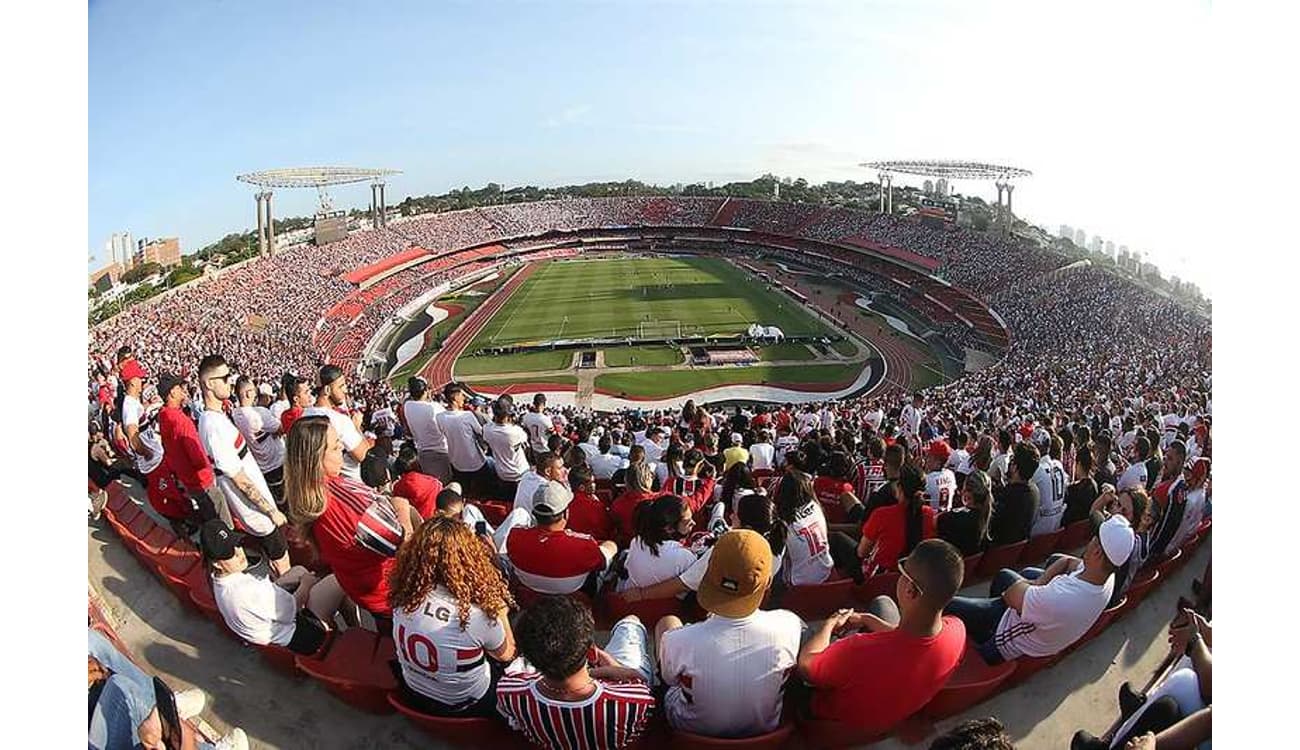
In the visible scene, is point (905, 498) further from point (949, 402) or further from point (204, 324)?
point (204, 324)

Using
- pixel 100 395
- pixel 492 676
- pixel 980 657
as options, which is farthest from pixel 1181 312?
pixel 100 395

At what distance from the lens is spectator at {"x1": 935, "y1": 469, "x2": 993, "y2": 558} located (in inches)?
169

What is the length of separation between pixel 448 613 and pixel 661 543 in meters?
1.28

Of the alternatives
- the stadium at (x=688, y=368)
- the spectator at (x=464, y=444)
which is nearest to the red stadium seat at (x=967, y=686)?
the stadium at (x=688, y=368)

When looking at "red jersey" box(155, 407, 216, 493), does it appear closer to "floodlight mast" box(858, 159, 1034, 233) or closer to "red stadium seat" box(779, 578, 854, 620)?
"red stadium seat" box(779, 578, 854, 620)

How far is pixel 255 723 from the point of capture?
3383 mm

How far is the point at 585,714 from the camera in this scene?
2.61 metres

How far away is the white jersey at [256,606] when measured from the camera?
325 cm

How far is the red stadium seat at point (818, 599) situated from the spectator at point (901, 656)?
1154 millimetres

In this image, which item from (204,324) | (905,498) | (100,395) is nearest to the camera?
(905,498)

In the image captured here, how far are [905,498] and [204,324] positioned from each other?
2484 centimetres

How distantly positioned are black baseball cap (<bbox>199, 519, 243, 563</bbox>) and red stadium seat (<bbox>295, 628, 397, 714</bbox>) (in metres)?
0.62

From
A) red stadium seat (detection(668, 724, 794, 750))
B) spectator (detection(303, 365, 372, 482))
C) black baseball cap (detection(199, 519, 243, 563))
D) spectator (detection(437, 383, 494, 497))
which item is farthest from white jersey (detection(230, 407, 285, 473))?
red stadium seat (detection(668, 724, 794, 750))

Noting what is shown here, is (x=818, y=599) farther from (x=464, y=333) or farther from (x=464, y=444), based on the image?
(x=464, y=333)
